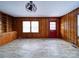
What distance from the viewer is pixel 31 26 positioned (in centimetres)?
1502

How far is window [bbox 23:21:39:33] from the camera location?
1494 cm

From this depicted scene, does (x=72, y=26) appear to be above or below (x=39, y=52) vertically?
above

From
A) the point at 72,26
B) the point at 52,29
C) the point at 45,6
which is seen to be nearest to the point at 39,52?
the point at 45,6

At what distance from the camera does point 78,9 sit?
8500 mm

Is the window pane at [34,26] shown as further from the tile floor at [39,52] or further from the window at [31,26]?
the tile floor at [39,52]

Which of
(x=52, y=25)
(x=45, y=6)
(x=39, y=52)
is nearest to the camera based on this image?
(x=39, y=52)

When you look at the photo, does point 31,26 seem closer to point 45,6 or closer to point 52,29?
point 52,29

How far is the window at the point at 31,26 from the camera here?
14.9 meters

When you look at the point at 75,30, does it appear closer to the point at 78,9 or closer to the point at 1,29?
the point at 78,9

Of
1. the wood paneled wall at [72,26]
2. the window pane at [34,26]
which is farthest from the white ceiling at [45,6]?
the window pane at [34,26]

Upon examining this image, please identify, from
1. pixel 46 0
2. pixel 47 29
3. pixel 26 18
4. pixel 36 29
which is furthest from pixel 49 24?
pixel 46 0

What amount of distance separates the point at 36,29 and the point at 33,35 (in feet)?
2.41

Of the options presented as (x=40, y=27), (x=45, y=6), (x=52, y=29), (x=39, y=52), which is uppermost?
(x=45, y=6)

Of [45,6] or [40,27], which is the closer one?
[45,6]
